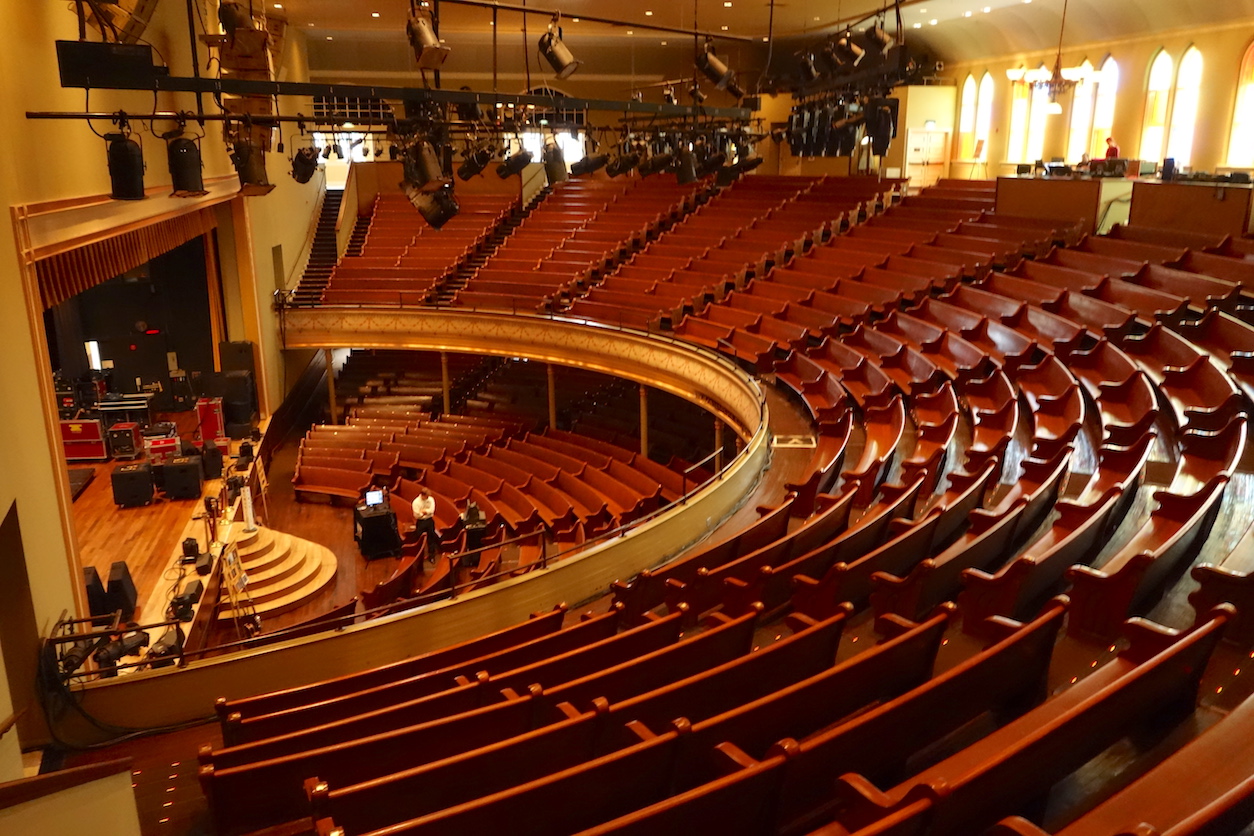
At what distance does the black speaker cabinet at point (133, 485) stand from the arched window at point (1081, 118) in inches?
476

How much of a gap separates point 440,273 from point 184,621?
8.25 meters

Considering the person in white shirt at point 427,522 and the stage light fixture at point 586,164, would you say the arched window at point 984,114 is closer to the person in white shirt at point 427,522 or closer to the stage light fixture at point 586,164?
the stage light fixture at point 586,164

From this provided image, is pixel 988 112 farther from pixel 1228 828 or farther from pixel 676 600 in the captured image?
pixel 1228 828

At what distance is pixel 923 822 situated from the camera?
1.59m

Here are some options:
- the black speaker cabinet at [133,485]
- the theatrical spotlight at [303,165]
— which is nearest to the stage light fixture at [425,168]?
the theatrical spotlight at [303,165]

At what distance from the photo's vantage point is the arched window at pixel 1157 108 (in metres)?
11.3

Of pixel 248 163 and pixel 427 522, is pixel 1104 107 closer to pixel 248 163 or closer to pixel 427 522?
pixel 427 522

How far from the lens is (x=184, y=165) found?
16.2 ft

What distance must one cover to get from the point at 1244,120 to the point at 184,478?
1216 centimetres

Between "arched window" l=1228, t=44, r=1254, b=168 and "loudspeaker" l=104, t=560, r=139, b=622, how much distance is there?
11.9 m

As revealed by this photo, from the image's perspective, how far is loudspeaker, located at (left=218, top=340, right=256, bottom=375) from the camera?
11898 millimetres

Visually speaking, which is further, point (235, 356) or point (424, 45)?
point (235, 356)

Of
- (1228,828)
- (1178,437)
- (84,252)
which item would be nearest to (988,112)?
(1178,437)

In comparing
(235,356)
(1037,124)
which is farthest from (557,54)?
(1037,124)
